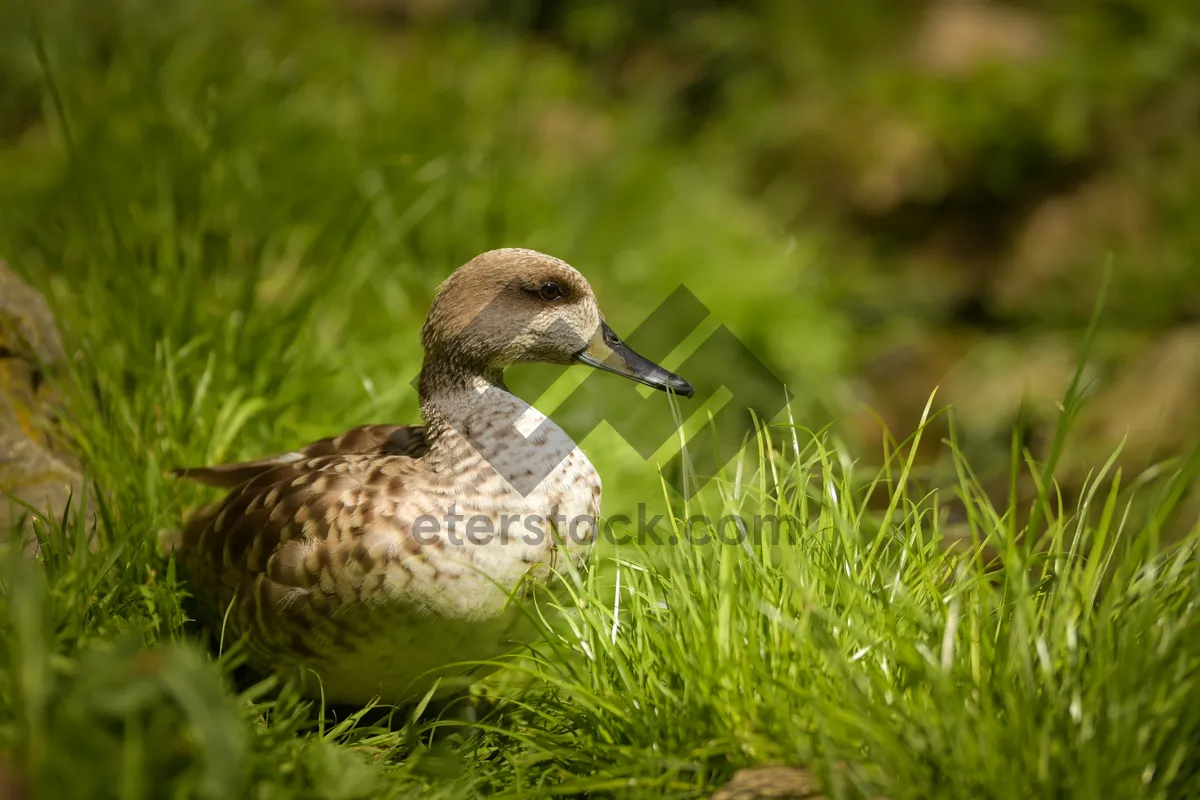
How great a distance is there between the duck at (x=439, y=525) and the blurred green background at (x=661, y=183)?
78 centimetres

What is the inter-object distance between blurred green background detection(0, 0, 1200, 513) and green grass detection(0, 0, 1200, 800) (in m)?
0.03

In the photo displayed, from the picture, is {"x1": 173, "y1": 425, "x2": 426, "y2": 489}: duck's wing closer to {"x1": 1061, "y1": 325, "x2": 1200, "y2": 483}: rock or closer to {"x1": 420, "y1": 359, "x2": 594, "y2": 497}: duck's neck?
{"x1": 420, "y1": 359, "x2": 594, "y2": 497}: duck's neck

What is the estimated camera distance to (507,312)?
7.13 ft

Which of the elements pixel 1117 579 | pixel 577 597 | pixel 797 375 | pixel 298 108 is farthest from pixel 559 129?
pixel 1117 579

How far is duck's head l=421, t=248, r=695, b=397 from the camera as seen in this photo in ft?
7.11

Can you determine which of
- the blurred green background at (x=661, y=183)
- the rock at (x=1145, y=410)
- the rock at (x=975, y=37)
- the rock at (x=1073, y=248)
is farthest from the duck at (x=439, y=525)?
the rock at (x=975, y=37)

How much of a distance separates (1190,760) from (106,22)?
5.30 meters

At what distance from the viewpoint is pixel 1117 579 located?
1.74 metres

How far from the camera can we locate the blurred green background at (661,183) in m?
3.42

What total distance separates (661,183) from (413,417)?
242 cm

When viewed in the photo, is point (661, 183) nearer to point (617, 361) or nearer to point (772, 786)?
point (617, 361)

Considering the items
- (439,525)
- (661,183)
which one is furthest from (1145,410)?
(439,525)

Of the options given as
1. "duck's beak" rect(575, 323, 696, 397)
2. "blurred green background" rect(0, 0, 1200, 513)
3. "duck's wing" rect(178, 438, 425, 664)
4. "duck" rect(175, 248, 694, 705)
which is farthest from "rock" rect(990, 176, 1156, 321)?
"duck's wing" rect(178, 438, 425, 664)

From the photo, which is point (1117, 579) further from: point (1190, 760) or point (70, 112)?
point (70, 112)
